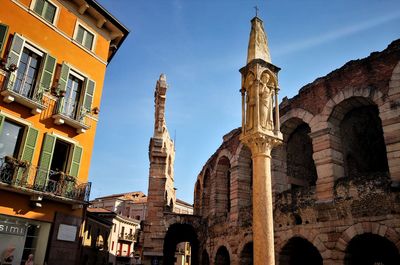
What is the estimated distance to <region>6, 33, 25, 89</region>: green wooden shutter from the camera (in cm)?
1145

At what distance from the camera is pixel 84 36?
49.0ft

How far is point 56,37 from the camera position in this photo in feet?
44.7

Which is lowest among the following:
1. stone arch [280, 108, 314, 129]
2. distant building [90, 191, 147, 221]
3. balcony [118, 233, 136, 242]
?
balcony [118, 233, 136, 242]

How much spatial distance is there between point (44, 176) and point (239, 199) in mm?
8903

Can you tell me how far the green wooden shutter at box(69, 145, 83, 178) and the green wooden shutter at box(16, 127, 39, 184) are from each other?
159cm

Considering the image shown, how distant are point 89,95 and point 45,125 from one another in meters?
2.52

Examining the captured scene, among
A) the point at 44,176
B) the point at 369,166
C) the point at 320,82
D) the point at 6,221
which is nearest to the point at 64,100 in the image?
the point at 44,176

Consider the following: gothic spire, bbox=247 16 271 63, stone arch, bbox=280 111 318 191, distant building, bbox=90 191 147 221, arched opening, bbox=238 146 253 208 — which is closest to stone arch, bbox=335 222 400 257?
stone arch, bbox=280 111 318 191

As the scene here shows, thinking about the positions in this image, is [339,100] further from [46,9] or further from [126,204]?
[126,204]

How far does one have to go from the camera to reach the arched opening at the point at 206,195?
21.6 meters

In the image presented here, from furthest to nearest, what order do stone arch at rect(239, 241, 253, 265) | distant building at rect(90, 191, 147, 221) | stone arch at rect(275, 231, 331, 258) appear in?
distant building at rect(90, 191, 147, 221), stone arch at rect(239, 241, 253, 265), stone arch at rect(275, 231, 331, 258)

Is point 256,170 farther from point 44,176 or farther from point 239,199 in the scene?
point 239,199

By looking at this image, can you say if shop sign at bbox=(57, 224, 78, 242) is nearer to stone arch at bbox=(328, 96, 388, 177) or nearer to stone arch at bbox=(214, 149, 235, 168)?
stone arch at bbox=(214, 149, 235, 168)

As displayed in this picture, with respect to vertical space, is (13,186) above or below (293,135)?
below
